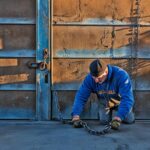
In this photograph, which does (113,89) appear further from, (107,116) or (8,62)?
(8,62)

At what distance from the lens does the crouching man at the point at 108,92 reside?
5.00 metres

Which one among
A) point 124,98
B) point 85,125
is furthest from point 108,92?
point 85,125

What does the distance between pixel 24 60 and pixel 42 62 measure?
0.26 m

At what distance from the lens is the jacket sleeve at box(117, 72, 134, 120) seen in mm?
5027

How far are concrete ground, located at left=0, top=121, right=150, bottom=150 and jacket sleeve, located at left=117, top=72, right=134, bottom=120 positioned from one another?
0.87ft

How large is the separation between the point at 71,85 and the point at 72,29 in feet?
2.53

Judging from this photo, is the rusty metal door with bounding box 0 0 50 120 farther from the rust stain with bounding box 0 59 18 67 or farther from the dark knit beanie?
the dark knit beanie

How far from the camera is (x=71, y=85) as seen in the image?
20.0ft

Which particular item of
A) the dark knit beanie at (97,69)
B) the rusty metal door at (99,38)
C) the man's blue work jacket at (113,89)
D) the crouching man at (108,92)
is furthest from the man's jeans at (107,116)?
the dark knit beanie at (97,69)

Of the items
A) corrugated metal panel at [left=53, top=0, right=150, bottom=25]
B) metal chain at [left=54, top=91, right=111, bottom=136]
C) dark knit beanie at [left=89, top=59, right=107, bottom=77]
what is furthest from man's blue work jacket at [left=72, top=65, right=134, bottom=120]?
corrugated metal panel at [left=53, top=0, right=150, bottom=25]

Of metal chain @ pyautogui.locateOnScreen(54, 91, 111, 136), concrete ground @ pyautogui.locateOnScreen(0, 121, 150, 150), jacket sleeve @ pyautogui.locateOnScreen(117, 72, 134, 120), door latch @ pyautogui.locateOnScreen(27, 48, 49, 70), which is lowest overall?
concrete ground @ pyautogui.locateOnScreen(0, 121, 150, 150)

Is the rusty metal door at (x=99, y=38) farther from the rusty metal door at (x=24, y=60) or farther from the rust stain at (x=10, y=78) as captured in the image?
the rust stain at (x=10, y=78)

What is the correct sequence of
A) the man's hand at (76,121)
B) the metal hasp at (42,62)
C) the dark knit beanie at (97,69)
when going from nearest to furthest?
the dark knit beanie at (97,69)
the man's hand at (76,121)
the metal hasp at (42,62)

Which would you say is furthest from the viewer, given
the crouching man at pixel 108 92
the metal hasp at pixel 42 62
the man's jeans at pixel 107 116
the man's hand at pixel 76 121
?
the metal hasp at pixel 42 62
